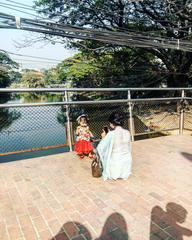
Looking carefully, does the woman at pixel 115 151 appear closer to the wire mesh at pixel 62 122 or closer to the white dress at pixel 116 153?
the white dress at pixel 116 153

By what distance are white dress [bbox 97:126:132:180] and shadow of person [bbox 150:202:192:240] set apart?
833 mm

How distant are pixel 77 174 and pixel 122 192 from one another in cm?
92

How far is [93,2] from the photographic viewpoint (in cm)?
1205

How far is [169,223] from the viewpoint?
2145 mm

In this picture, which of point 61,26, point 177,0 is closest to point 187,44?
point 177,0

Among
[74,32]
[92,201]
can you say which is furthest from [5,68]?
[92,201]

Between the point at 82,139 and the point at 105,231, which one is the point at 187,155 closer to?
the point at 82,139

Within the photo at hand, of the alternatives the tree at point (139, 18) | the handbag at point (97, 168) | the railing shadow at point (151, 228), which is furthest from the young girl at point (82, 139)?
the tree at point (139, 18)

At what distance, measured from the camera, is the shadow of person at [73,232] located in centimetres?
198

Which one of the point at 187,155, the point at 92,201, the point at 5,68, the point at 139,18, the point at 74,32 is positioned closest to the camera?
the point at 92,201

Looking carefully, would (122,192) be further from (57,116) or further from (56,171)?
(57,116)

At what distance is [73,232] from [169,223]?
3.31 feet

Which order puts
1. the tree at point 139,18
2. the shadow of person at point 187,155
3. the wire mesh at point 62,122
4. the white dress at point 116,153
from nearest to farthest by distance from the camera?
the white dress at point 116,153 < the shadow of person at point 187,155 < the wire mesh at point 62,122 < the tree at point 139,18

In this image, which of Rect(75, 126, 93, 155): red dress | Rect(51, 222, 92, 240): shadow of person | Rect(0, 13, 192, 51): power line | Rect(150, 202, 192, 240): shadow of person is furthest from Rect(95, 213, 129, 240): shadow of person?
Rect(0, 13, 192, 51): power line
